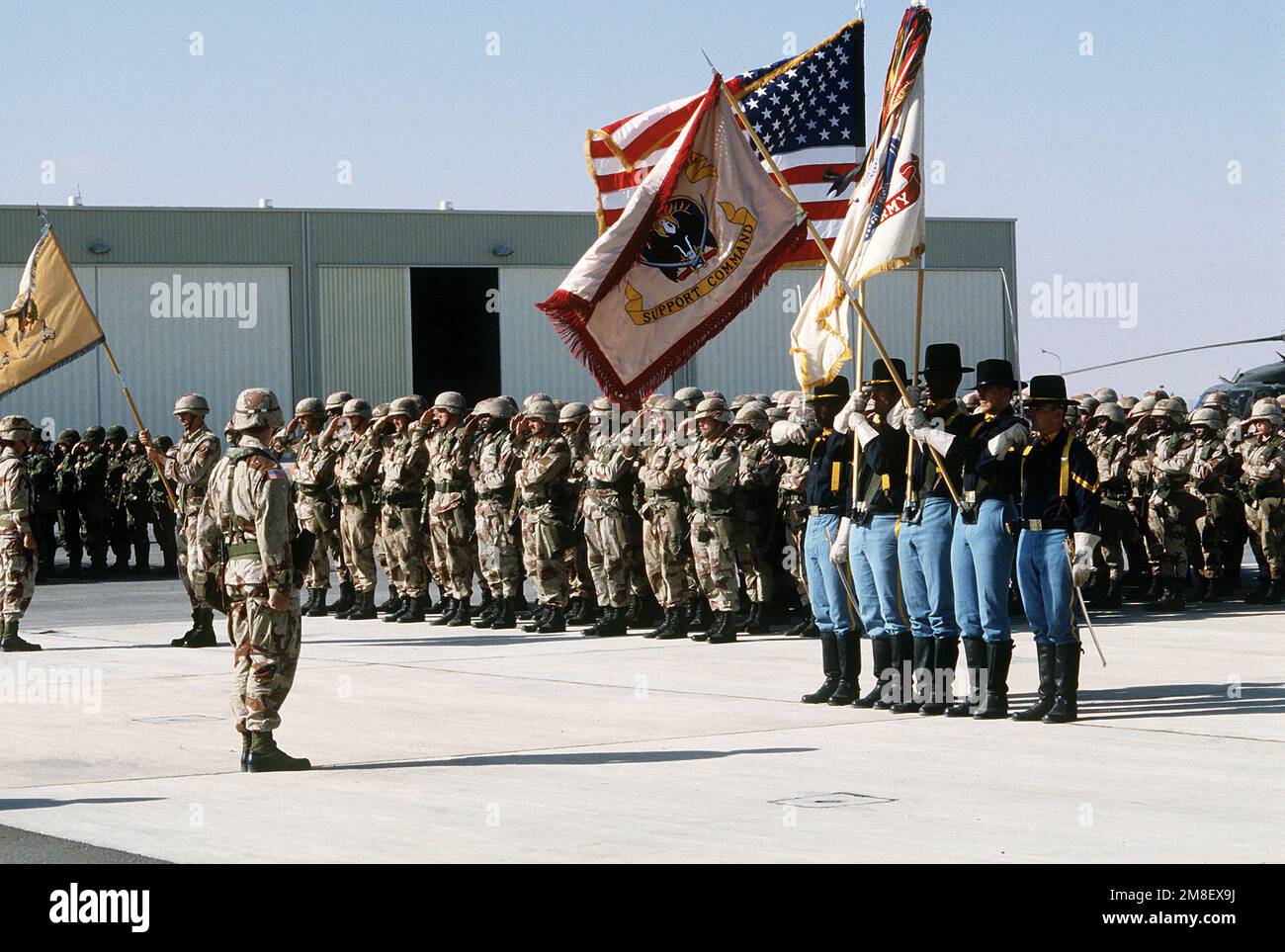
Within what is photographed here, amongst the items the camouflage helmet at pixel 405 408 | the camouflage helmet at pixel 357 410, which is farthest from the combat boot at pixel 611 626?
the camouflage helmet at pixel 357 410

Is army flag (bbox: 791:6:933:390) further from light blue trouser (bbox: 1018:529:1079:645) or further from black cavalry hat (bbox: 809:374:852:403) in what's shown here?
light blue trouser (bbox: 1018:529:1079:645)

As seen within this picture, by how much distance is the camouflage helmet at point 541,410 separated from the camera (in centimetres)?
1655

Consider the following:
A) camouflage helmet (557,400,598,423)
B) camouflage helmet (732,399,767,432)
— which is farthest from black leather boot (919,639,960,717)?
camouflage helmet (557,400,598,423)

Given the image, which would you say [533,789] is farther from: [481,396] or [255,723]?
[481,396]

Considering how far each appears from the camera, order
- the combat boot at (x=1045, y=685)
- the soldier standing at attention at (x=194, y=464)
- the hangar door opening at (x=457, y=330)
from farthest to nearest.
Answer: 1. the hangar door opening at (x=457, y=330)
2. the soldier standing at attention at (x=194, y=464)
3. the combat boot at (x=1045, y=685)

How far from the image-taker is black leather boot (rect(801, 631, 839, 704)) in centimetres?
1157

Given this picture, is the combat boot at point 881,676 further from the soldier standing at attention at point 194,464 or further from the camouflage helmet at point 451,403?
the camouflage helmet at point 451,403

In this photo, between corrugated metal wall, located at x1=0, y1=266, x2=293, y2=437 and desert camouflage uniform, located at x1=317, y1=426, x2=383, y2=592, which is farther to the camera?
corrugated metal wall, located at x1=0, y1=266, x2=293, y2=437

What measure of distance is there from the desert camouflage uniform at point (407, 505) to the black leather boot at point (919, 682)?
7.56 meters

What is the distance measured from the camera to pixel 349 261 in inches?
1682

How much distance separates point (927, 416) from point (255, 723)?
4.17m

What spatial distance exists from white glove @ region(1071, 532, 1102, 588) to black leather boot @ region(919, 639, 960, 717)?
900 millimetres
